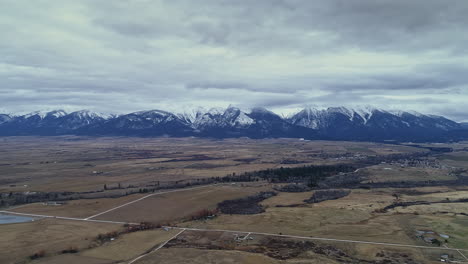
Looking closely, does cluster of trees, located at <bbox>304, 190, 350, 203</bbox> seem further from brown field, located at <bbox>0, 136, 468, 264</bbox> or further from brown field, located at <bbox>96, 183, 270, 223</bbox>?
brown field, located at <bbox>96, 183, 270, 223</bbox>

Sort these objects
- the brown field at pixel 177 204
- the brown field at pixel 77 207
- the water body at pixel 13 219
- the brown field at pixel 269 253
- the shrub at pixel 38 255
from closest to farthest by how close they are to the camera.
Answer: the brown field at pixel 269 253
the shrub at pixel 38 255
the water body at pixel 13 219
the brown field at pixel 177 204
the brown field at pixel 77 207

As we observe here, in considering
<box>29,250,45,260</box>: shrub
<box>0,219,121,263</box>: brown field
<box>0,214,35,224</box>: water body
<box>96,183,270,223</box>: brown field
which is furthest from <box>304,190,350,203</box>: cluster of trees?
<box>0,214,35,224</box>: water body

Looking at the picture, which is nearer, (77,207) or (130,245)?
(130,245)

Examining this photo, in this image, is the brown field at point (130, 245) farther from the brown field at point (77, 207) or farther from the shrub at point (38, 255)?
the brown field at point (77, 207)

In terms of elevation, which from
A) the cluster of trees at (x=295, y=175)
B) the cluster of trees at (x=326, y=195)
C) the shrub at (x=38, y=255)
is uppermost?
the cluster of trees at (x=295, y=175)

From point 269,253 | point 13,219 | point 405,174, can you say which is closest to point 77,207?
point 13,219

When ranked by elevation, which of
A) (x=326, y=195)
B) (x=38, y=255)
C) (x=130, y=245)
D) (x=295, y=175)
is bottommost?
(x=38, y=255)

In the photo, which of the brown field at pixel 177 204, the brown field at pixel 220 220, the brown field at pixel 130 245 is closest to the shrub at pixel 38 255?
the brown field at pixel 220 220

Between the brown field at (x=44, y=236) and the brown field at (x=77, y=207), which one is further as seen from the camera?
the brown field at (x=77, y=207)

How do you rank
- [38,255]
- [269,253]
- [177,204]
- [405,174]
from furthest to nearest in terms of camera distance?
1. [405,174]
2. [177,204]
3. [38,255]
4. [269,253]

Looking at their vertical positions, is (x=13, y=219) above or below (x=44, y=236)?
below

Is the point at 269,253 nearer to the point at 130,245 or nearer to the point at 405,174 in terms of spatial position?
the point at 130,245

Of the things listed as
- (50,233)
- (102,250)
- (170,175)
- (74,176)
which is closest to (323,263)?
(102,250)
